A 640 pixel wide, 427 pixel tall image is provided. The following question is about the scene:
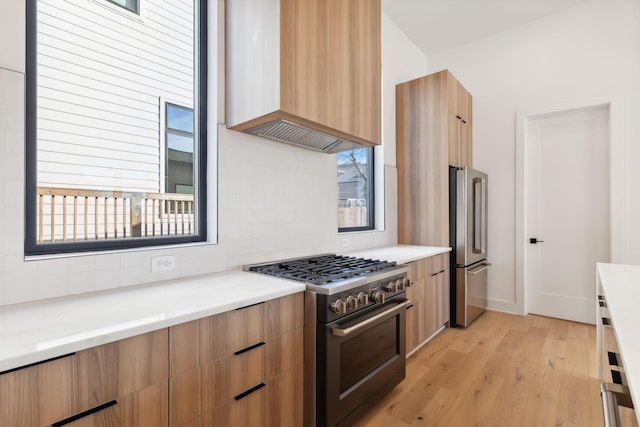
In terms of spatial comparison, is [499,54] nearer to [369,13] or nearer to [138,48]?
[369,13]

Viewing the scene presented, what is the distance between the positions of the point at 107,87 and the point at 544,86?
420 cm

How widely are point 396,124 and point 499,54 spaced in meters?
1.60

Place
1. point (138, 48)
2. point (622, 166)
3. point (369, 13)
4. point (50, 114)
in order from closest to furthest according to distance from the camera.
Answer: point (50, 114), point (138, 48), point (369, 13), point (622, 166)

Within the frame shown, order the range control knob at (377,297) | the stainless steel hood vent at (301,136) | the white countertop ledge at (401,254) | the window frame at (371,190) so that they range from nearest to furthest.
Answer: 1. the range control knob at (377,297)
2. the stainless steel hood vent at (301,136)
3. the white countertop ledge at (401,254)
4. the window frame at (371,190)

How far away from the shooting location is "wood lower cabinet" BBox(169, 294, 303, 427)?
1.16m

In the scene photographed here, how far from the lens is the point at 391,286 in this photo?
2.01 m

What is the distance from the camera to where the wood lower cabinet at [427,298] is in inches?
105

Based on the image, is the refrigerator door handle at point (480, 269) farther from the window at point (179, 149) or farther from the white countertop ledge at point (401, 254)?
the window at point (179, 149)

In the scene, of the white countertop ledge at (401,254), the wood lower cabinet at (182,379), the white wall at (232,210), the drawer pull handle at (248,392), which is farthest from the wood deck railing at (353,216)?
the drawer pull handle at (248,392)

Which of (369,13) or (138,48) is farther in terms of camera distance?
(369,13)

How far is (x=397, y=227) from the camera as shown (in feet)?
12.1

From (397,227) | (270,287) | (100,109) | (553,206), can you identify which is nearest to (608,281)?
(270,287)

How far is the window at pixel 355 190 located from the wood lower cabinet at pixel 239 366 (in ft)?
5.40

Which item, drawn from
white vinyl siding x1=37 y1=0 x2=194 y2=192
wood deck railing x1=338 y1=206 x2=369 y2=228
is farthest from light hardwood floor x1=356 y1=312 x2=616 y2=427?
white vinyl siding x1=37 y1=0 x2=194 y2=192
